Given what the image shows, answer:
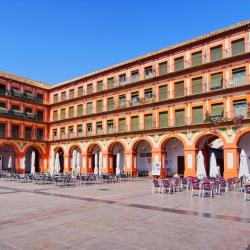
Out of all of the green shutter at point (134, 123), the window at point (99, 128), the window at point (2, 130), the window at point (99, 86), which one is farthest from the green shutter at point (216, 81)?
the window at point (2, 130)

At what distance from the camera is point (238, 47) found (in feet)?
87.9

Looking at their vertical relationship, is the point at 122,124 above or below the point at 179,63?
below

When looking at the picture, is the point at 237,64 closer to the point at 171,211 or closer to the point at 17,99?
the point at 171,211

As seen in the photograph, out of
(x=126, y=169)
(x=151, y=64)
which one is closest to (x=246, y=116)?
(x=151, y=64)

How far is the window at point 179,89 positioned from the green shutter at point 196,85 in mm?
1251

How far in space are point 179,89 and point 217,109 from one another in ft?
15.8

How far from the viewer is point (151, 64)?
33.2 meters

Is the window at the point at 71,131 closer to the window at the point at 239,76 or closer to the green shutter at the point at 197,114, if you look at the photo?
the green shutter at the point at 197,114

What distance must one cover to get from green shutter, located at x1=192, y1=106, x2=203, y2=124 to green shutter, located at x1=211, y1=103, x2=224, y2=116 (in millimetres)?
1225

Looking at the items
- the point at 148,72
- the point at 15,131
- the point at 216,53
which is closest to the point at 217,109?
the point at 216,53

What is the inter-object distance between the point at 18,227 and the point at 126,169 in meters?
26.1

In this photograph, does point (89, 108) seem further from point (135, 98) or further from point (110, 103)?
point (135, 98)

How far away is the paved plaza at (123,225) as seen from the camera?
6.90 meters

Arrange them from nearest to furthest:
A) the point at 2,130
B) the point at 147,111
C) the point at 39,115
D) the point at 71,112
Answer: the point at 147,111
the point at 2,130
the point at 71,112
the point at 39,115
